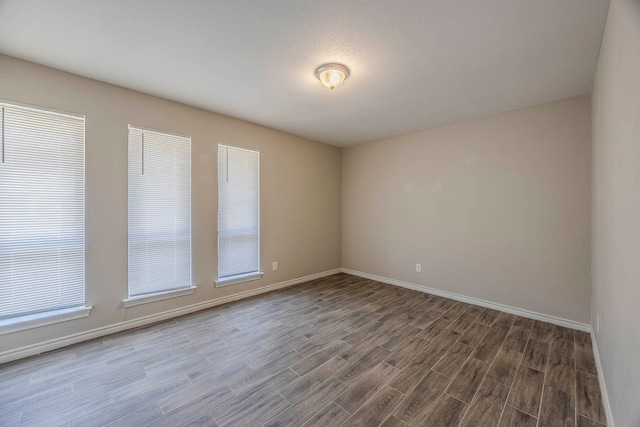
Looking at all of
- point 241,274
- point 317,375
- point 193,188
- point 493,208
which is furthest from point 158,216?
point 493,208

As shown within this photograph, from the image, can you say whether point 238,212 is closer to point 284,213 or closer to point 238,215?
point 238,215

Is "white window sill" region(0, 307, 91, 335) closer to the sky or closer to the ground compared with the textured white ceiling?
closer to the ground

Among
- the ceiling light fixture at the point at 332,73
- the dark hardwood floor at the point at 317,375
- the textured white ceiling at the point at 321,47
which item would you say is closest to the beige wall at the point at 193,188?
the textured white ceiling at the point at 321,47

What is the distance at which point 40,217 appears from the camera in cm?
227

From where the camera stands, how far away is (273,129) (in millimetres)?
4031

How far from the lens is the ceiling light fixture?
2.20m

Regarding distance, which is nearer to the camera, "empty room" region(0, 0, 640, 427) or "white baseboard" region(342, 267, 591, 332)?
"empty room" region(0, 0, 640, 427)

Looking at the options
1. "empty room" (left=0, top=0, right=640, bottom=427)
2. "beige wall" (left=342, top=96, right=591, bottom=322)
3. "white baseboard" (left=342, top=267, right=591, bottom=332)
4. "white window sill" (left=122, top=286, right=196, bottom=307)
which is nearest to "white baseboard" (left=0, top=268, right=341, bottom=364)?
"empty room" (left=0, top=0, right=640, bottom=427)

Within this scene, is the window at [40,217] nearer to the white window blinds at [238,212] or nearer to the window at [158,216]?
the window at [158,216]

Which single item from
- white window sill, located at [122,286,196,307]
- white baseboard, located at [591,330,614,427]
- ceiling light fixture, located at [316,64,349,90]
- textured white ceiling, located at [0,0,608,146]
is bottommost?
white baseboard, located at [591,330,614,427]

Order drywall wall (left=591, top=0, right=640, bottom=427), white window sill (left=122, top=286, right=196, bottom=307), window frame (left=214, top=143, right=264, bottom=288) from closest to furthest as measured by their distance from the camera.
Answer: drywall wall (left=591, top=0, right=640, bottom=427) → white window sill (left=122, top=286, right=196, bottom=307) → window frame (left=214, top=143, right=264, bottom=288)

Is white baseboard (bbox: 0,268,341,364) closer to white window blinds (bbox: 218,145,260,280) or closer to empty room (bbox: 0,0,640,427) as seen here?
empty room (bbox: 0,0,640,427)

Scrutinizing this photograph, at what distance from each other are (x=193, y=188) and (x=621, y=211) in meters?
3.75

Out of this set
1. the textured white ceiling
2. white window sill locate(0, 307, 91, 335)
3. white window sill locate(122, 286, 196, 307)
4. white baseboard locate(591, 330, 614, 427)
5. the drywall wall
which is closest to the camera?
the drywall wall
